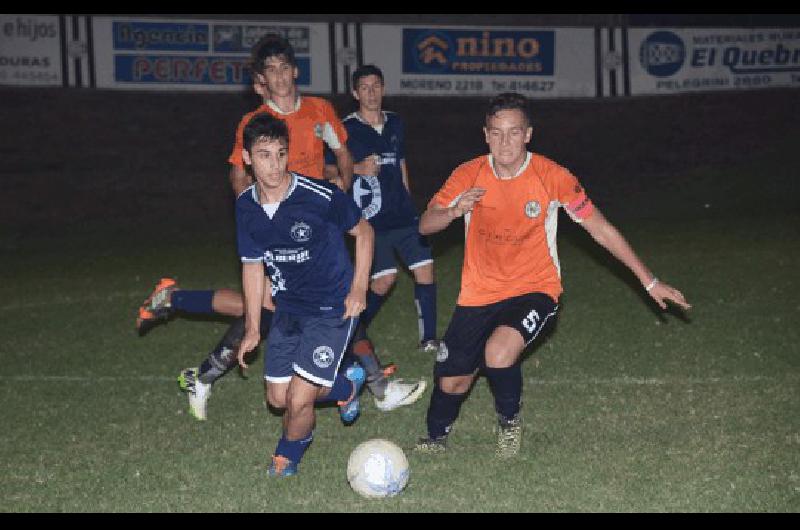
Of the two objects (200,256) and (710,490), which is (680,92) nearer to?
(200,256)

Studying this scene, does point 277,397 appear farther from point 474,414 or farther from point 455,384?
point 474,414

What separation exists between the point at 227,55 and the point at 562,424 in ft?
50.0

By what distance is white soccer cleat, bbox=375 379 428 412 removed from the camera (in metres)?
7.52

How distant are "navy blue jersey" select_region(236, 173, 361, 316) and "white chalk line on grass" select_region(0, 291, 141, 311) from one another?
17.8 ft

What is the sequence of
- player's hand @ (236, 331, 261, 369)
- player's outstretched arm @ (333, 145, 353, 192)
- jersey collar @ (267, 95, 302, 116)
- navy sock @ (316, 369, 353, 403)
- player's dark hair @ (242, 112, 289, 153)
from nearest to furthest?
player's dark hair @ (242, 112, 289, 153) < player's hand @ (236, 331, 261, 369) < navy sock @ (316, 369, 353, 403) < jersey collar @ (267, 95, 302, 116) < player's outstretched arm @ (333, 145, 353, 192)

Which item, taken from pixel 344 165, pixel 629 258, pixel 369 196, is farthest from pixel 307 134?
pixel 629 258

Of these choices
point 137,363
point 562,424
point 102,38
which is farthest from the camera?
point 102,38

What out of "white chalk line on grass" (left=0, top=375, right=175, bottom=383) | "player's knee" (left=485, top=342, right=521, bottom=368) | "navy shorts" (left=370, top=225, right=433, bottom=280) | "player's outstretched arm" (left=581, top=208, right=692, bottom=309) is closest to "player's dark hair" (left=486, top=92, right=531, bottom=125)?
"player's outstretched arm" (left=581, top=208, right=692, bottom=309)

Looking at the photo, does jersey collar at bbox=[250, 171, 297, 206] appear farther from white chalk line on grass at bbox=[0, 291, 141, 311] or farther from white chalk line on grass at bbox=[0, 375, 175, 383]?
white chalk line on grass at bbox=[0, 291, 141, 311]

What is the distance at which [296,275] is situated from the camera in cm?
634

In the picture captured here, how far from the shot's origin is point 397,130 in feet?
30.0

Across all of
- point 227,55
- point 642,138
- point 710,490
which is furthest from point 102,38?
point 710,490

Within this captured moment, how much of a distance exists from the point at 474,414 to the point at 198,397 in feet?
6.07

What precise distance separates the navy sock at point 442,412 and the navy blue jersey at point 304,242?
81 centimetres
